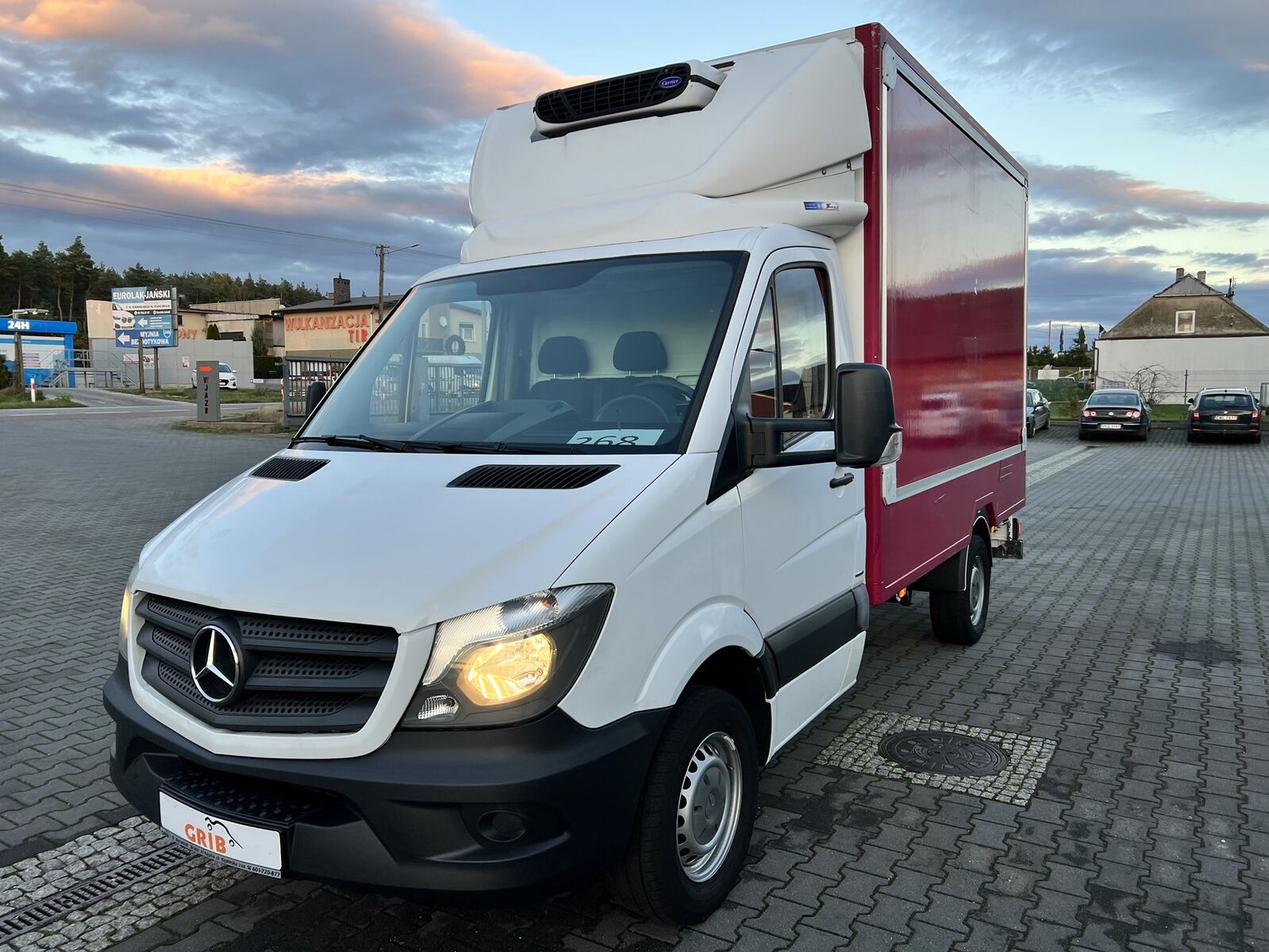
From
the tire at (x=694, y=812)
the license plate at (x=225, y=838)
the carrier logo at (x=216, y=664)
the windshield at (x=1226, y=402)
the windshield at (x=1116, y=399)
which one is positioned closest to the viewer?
the license plate at (x=225, y=838)

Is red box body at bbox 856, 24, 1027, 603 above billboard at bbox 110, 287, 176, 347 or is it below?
below

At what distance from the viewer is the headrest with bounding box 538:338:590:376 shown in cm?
373

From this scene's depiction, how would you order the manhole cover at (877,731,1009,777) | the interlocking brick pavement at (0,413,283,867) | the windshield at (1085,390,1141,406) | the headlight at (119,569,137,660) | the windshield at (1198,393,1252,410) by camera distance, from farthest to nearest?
the windshield at (1085,390,1141,406)
the windshield at (1198,393,1252,410)
the manhole cover at (877,731,1009,777)
the interlocking brick pavement at (0,413,283,867)
the headlight at (119,569,137,660)

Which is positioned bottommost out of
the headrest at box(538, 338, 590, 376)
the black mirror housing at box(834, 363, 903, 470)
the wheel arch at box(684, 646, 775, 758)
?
the wheel arch at box(684, 646, 775, 758)

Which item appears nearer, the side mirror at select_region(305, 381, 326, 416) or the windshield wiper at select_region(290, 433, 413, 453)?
the windshield wiper at select_region(290, 433, 413, 453)

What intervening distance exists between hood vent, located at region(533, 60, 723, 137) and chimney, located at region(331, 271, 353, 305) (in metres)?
75.3

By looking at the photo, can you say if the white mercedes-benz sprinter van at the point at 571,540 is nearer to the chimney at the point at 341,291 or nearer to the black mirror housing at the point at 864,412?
the black mirror housing at the point at 864,412

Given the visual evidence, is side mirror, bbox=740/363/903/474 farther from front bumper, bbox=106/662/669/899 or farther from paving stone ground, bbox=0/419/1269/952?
paving stone ground, bbox=0/419/1269/952

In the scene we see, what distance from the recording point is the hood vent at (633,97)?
407 cm

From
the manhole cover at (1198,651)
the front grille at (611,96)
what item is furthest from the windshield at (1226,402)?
the front grille at (611,96)

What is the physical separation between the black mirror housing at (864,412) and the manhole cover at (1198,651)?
178 inches

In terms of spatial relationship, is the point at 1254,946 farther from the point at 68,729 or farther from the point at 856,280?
the point at 68,729

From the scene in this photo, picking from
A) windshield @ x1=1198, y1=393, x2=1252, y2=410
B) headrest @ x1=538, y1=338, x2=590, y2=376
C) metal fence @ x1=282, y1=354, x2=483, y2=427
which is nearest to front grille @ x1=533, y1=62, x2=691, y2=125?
headrest @ x1=538, y1=338, x2=590, y2=376

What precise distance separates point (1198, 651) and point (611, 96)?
554 centimetres
